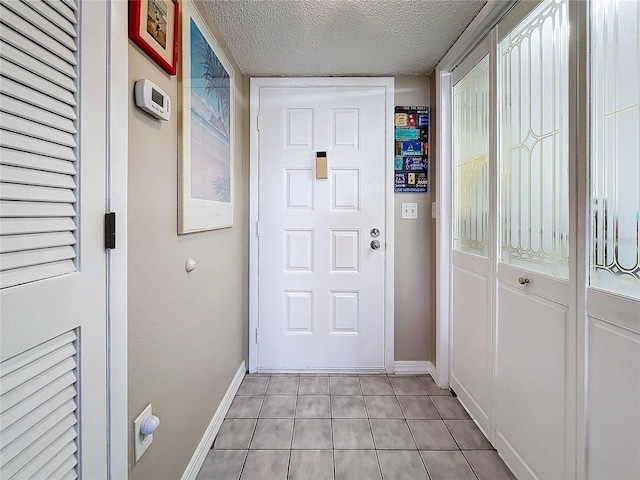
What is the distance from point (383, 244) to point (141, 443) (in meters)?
1.75

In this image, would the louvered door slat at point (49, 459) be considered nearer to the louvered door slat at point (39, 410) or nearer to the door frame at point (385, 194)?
the louvered door slat at point (39, 410)

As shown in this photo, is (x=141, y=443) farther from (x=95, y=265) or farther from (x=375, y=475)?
(x=375, y=475)

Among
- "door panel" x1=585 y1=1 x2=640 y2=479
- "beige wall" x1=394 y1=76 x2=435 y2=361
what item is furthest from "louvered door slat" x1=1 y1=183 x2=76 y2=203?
"beige wall" x1=394 y1=76 x2=435 y2=361

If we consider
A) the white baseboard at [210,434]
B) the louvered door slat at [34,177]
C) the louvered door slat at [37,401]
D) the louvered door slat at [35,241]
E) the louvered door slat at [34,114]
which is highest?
the louvered door slat at [34,114]

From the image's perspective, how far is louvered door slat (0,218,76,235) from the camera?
1.80 ft

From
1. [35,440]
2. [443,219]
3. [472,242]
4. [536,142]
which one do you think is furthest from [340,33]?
[35,440]

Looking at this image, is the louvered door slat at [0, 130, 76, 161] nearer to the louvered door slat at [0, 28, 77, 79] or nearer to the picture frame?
the louvered door slat at [0, 28, 77, 79]

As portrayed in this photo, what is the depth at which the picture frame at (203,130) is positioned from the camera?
3.94 ft

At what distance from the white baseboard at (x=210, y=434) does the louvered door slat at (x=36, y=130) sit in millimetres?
1290

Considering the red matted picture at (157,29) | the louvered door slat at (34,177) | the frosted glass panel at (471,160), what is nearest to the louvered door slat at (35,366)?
the louvered door slat at (34,177)

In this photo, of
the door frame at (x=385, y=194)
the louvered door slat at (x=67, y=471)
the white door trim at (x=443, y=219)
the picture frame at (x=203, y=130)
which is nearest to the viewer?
the louvered door slat at (x=67, y=471)

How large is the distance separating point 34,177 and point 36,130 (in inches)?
3.6

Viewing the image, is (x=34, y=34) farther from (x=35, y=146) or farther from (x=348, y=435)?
(x=348, y=435)

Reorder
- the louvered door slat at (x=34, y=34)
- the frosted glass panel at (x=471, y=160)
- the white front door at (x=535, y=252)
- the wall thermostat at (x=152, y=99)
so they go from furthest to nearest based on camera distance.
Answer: the frosted glass panel at (x=471, y=160)
the white front door at (x=535, y=252)
the wall thermostat at (x=152, y=99)
the louvered door slat at (x=34, y=34)
